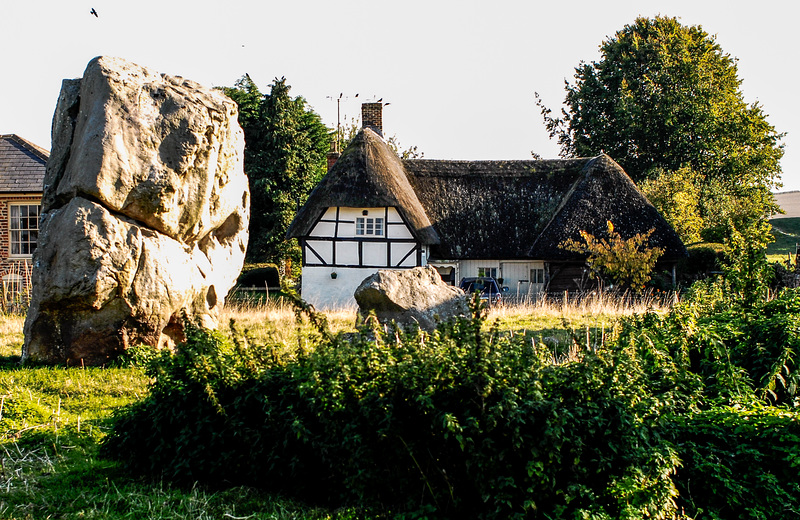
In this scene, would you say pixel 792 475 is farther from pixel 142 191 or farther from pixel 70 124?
pixel 70 124

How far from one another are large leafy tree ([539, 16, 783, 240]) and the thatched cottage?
10.7 metres

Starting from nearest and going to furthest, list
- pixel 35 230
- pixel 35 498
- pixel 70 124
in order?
1. pixel 35 498
2. pixel 70 124
3. pixel 35 230

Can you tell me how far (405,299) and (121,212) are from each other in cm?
470

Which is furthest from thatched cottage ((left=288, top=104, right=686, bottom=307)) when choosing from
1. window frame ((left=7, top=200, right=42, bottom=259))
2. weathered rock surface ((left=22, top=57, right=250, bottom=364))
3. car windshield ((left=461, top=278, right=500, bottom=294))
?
weathered rock surface ((left=22, top=57, right=250, bottom=364))

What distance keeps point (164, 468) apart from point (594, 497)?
3.63 m

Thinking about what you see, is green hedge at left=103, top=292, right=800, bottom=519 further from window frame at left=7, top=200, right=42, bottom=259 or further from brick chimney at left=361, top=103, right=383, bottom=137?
brick chimney at left=361, top=103, right=383, bottom=137

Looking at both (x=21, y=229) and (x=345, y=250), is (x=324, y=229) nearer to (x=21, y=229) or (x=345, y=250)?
(x=345, y=250)

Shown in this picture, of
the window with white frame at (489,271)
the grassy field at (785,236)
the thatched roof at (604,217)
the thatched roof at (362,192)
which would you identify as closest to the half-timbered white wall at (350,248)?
the thatched roof at (362,192)

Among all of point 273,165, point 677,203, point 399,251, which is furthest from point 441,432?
point 273,165

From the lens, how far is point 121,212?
10469mm

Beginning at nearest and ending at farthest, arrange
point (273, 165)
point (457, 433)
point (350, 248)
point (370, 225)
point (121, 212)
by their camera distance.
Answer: point (457, 433) → point (121, 212) → point (350, 248) → point (370, 225) → point (273, 165)

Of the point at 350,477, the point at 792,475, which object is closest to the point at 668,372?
the point at 792,475

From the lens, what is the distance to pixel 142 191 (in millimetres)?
10492

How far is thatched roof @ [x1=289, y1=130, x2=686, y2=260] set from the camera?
80.5 feet
